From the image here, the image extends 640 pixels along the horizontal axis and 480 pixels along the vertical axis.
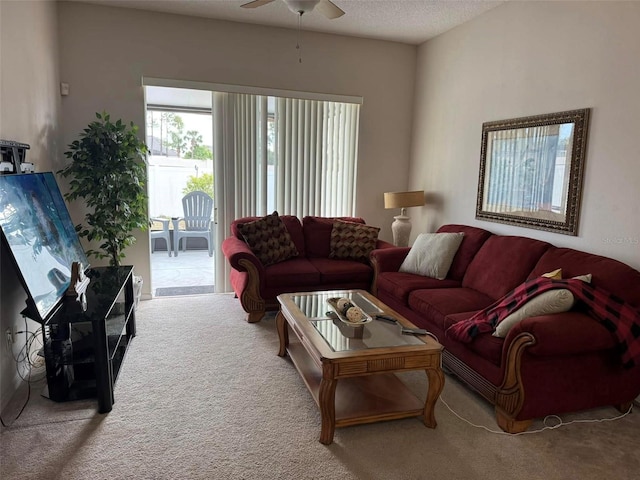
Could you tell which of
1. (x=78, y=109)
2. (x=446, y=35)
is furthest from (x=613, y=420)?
(x=78, y=109)

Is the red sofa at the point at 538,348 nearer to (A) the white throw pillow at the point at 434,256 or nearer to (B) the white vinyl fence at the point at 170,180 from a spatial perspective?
(A) the white throw pillow at the point at 434,256

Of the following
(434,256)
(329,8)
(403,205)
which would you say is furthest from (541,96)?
(329,8)

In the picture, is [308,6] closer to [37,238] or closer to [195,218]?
[37,238]

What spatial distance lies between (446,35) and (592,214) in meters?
2.59

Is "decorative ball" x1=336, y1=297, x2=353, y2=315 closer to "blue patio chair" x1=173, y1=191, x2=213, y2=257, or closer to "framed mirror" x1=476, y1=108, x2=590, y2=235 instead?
"framed mirror" x1=476, y1=108, x2=590, y2=235

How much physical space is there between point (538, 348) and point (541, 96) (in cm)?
220

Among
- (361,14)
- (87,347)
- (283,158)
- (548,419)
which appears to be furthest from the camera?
(283,158)

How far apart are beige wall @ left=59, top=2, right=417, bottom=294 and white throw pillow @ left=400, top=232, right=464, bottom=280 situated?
4.68 ft

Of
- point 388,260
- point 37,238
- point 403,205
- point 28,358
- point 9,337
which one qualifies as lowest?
point 28,358

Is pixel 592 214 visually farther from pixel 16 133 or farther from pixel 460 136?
pixel 16 133

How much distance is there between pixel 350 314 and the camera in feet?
8.22

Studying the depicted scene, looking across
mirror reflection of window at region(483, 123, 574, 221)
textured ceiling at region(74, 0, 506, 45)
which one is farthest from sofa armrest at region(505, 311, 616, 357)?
textured ceiling at region(74, 0, 506, 45)

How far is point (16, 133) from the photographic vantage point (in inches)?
111

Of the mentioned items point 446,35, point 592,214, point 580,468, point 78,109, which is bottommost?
point 580,468
